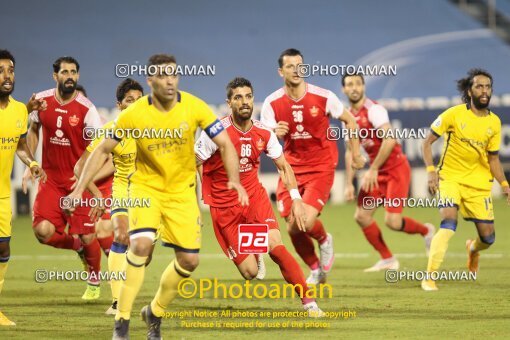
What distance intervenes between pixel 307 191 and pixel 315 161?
1.36ft

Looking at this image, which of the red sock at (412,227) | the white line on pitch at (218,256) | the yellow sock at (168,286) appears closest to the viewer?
the yellow sock at (168,286)

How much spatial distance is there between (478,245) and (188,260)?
17.1 ft

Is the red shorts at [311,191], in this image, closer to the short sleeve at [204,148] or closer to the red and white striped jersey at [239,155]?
the red and white striped jersey at [239,155]

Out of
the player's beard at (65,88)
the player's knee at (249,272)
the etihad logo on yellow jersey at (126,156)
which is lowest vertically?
the player's knee at (249,272)

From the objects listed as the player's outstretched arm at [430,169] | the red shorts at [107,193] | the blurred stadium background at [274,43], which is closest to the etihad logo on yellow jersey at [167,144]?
the red shorts at [107,193]

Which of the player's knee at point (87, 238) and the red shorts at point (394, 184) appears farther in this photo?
the red shorts at point (394, 184)

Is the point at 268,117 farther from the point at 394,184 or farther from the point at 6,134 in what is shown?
the point at 6,134

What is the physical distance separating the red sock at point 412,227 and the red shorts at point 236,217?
4293 millimetres

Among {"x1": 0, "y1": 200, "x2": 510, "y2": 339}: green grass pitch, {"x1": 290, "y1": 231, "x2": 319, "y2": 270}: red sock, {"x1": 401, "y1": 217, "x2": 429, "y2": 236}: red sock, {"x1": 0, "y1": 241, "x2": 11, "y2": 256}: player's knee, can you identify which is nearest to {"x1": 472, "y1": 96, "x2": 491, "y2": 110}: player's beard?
{"x1": 0, "y1": 200, "x2": 510, "y2": 339}: green grass pitch

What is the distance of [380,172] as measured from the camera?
14477mm

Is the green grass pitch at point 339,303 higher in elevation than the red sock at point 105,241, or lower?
lower

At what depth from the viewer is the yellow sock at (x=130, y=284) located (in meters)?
8.28

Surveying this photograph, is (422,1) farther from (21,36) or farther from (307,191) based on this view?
(307,191)

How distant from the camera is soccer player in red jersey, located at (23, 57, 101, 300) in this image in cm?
1152
